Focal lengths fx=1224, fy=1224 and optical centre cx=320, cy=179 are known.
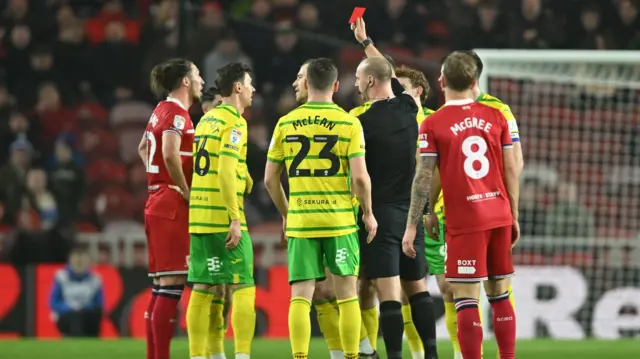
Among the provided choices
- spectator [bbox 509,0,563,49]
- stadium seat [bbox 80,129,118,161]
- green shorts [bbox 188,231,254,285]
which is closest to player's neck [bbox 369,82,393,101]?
green shorts [bbox 188,231,254,285]

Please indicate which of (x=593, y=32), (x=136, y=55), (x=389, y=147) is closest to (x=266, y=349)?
(x=389, y=147)

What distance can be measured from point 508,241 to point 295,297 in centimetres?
130

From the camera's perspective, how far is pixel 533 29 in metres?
14.6

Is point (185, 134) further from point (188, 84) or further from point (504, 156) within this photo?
point (504, 156)

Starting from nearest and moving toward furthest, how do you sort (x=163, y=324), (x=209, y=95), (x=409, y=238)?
(x=409, y=238) < (x=163, y=324) < (x=209, y=95)

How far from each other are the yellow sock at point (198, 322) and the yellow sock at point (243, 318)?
179mm

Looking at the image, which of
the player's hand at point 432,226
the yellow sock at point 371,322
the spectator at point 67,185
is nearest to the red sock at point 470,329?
the player's hand at point 432,226

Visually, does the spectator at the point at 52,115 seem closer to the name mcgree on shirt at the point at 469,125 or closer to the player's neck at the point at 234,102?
the player's neck at the point at 234,102

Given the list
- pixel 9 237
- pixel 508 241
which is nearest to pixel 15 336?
pixel 9 237

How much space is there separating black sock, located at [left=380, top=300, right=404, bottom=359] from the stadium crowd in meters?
6.01

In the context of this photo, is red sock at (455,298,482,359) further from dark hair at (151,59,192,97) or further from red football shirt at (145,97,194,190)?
dark hair at (151,59,192,97)

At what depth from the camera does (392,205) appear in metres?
7.69

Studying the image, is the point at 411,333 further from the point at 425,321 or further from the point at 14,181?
the point at 14,181

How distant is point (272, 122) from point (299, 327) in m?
7.69
